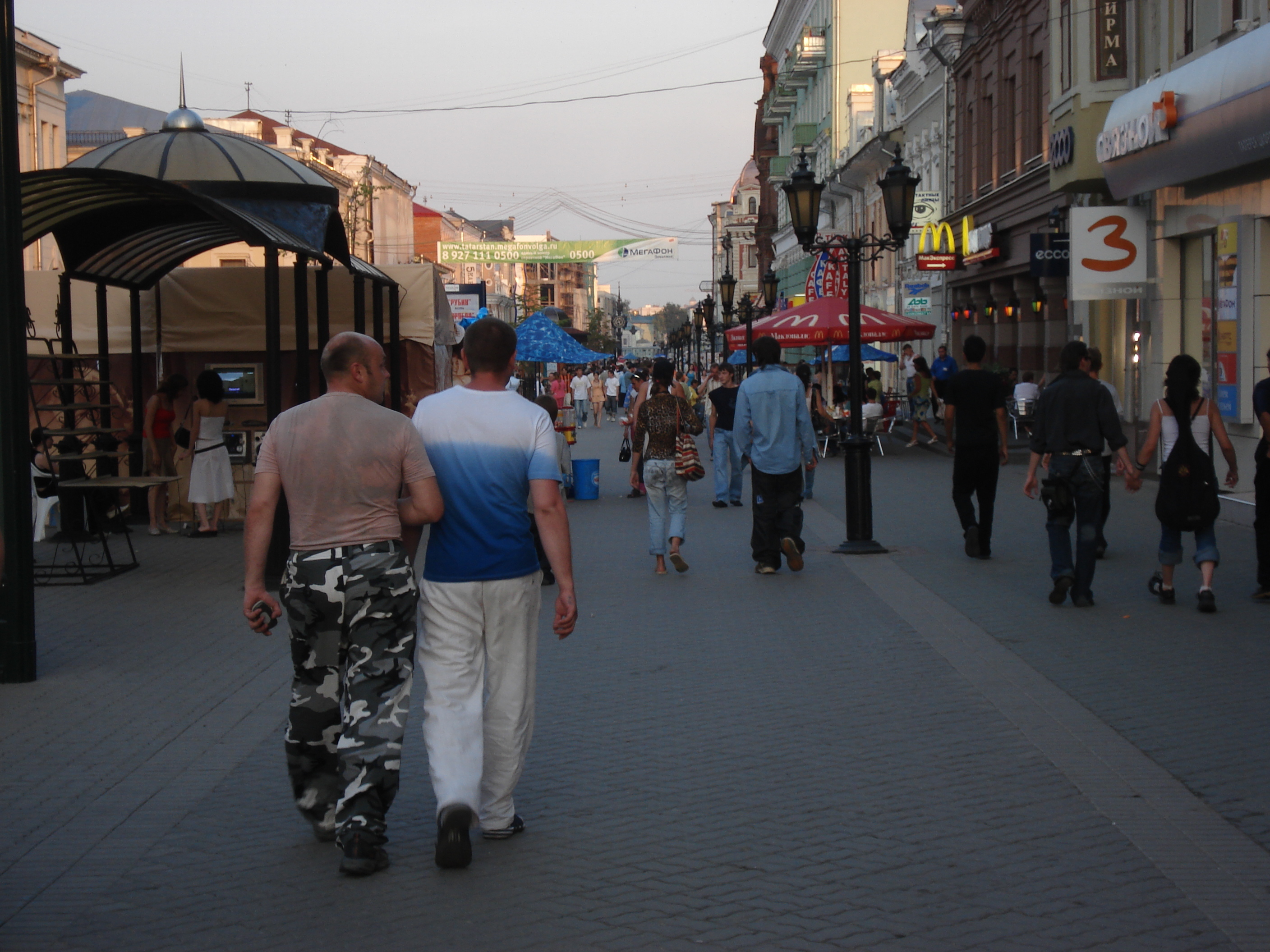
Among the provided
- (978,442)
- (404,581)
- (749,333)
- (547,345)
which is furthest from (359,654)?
(749,333)

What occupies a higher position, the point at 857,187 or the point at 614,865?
the point at 857,187

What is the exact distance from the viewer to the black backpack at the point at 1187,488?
30.6 ft

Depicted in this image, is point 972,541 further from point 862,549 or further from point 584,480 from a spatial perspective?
point 584,480

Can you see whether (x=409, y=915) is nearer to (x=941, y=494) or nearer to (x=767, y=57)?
(x=941, y=494)

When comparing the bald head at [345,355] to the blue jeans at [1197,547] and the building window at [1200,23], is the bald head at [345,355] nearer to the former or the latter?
the blue jeans at [1197,547]

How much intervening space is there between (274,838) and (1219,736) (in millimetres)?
4112

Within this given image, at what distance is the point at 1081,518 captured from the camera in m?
9.75

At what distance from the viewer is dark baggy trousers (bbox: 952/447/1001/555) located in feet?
39.5

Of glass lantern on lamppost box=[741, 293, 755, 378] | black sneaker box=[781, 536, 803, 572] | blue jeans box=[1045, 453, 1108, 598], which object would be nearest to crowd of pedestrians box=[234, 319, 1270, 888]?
blue jeans box=[1045, 453, 1108, 598]

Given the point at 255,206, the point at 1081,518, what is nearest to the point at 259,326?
the point at 255,206

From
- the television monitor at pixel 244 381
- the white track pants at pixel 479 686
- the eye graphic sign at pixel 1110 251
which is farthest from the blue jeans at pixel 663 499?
the eye graphic sign at pixel 1110 251

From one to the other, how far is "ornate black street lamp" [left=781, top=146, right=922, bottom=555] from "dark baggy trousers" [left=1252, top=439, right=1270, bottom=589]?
11.3 ft

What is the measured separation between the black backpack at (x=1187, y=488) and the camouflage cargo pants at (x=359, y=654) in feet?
20.5

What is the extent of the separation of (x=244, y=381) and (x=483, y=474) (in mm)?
12914
